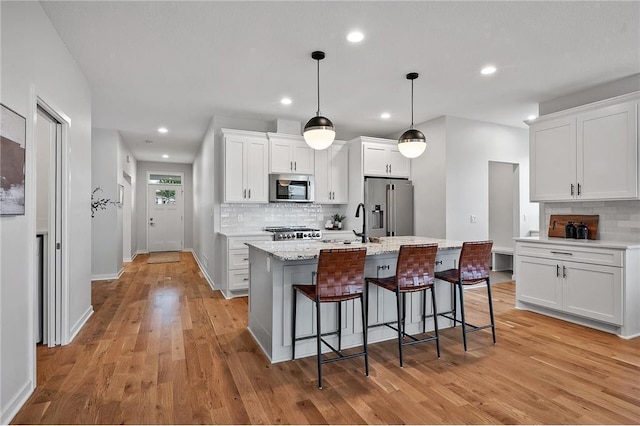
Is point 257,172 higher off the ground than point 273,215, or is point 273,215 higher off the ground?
point 257,172

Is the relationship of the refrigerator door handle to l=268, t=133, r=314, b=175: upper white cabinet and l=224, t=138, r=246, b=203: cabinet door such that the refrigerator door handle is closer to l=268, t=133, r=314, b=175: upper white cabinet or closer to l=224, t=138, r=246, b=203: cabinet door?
l=268, t=133, r=314, b=175: upper white cabinet

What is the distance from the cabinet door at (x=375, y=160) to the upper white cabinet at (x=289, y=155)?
0.88m

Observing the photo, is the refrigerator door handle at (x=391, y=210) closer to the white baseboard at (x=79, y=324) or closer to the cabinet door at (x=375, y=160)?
the cabinet door at (x=375, y=160)

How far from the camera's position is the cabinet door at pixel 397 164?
5.80 meters

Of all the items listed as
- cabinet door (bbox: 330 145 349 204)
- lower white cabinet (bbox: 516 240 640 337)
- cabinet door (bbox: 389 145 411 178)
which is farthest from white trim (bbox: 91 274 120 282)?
lower white cabinet (bbox: 516 240 640 337)

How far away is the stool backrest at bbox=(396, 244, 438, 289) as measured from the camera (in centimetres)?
279

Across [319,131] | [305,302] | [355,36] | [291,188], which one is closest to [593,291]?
[305,302]

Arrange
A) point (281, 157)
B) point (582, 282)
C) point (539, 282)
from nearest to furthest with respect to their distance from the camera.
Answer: point (582, 282) < point (539, 282) < point (281, 157)

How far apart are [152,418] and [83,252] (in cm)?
240

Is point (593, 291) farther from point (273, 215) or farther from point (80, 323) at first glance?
point (80, 323)

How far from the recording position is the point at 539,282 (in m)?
4.09

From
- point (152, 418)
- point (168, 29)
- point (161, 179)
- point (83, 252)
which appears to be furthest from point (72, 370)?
point (161, 179)

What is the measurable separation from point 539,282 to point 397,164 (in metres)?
2.73

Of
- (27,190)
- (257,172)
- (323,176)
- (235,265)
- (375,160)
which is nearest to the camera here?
(27,190)
